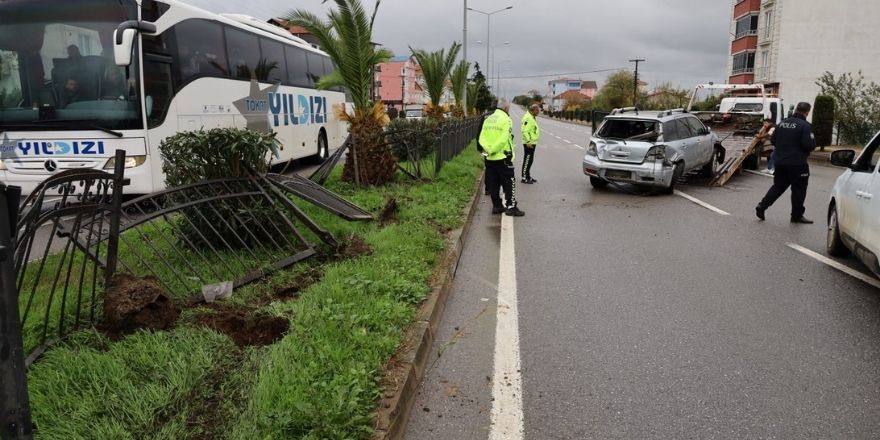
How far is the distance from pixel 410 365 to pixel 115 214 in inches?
87.1

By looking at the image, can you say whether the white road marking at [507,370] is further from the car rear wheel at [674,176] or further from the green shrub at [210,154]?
the car rear wheel at [674,176]

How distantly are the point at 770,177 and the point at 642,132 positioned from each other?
514 cm

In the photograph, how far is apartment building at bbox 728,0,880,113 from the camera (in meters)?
41.8

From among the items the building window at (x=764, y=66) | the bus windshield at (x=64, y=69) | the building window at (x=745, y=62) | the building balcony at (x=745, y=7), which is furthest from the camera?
the building window at (x=745, y=62)

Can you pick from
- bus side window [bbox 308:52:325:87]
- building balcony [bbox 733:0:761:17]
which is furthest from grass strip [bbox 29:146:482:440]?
building balcony [bbox 733:0:761:17]

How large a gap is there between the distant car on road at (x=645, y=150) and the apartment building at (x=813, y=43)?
3284cm

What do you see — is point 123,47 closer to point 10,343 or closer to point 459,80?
point 10,343

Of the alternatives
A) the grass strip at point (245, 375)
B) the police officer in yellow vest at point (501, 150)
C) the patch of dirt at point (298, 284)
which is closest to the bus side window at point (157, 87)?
the police officer in yellow vest at point (501, 150)

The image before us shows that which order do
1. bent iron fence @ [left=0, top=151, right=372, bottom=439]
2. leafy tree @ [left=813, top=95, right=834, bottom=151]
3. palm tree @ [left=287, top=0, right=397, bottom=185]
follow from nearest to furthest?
bent iron fence @ [left=0, top=151, right=372, bottom=439] < palm tree @ [left=287, top=0, right=397, bottom=185] < leafy tree @ [left=813, top=95, right=834, bottom=151]

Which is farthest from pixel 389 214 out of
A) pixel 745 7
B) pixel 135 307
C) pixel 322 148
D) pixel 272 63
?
pixel 745 7

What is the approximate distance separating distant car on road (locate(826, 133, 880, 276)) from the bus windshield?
348 inches

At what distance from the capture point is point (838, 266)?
646 cm

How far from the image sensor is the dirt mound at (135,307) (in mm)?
3908

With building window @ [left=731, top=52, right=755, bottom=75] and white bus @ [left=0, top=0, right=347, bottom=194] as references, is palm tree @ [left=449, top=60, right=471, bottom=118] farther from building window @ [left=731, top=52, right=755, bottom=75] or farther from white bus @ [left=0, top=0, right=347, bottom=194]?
building window @ [left=731, top=52, right=755, bottom=75]
